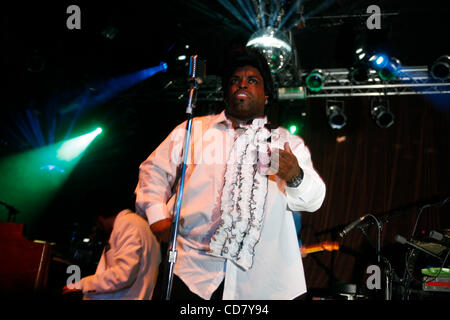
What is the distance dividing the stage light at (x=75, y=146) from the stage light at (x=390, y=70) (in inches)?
211

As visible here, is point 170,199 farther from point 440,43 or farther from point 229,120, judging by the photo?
point 440,43

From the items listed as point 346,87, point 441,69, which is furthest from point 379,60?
point 441,69

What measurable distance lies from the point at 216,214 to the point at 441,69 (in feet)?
17.3

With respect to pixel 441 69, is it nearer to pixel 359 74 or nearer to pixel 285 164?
pixel 359 74

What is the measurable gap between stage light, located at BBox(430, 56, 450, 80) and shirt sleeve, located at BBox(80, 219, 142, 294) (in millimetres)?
5151

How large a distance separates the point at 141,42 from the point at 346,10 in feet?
10.6

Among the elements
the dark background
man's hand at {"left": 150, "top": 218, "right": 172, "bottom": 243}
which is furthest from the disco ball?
man's hand at {"left": 150, "top": 218, "right": 172, "bottom": 243}

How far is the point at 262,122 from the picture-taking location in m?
2.37

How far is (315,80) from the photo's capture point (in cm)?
602

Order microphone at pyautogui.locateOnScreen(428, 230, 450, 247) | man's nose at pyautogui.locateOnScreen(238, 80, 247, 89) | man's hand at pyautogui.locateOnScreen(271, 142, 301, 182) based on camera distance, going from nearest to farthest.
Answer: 1. man's hand at pyautogui.locateOnScreen(271, 142, 301, 182)
2. man's nose at pyautogui.locateOnScreen(238, 80, 247, 89)
3. microphone at pyautogui.locateOnScreen(428, 230, 450, 247)

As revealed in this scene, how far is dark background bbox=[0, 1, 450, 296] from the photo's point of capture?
5312mm

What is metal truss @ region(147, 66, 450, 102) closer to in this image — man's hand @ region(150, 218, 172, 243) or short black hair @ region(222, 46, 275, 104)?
short black hair @ region(222, 46, 275, 104)

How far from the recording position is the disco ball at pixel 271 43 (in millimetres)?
4562

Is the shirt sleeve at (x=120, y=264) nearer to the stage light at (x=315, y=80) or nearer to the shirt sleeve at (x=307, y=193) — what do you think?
the shirt sleeve at (x=307, y=193)
